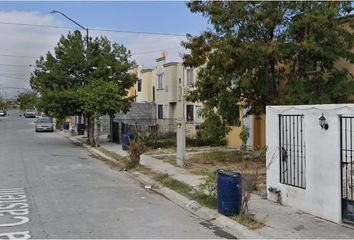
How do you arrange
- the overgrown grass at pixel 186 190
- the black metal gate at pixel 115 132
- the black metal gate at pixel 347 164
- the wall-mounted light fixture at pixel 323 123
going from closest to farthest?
the black metal gate at pixel 347 164, the wall-mounted light fixture at pixel 323 123, the overgrown grass at pixel 186 190, the black metal gate at pixel 115 132

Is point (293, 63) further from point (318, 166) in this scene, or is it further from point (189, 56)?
point (318, 166)

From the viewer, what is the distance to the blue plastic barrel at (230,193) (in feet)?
30.5

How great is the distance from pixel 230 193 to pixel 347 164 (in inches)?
85.0

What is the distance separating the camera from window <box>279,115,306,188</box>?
984cm

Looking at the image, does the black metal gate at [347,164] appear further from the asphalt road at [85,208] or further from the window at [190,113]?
the window at [190,113]

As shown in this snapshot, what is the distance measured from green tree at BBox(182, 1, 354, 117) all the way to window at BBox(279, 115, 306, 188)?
6364 mm

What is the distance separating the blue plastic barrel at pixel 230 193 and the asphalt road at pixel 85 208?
0.53m

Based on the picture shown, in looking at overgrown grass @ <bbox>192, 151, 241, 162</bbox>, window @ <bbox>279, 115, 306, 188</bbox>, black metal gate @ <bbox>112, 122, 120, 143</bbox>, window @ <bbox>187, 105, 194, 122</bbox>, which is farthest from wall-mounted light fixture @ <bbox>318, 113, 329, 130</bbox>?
window @ <bbox>187, 105, 194, 122</bbox>

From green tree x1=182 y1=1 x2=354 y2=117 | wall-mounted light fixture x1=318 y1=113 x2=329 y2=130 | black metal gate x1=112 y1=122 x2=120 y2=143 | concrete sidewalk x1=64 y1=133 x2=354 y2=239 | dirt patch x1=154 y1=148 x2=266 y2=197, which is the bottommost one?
concrete sidewalk x1=64 y1=133 x2=354 y2=239

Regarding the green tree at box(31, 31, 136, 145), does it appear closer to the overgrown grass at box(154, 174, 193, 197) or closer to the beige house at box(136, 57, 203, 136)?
the beige house at box(136, 57, 203, 136)


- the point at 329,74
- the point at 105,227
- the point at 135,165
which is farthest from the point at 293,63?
the point at 105,227

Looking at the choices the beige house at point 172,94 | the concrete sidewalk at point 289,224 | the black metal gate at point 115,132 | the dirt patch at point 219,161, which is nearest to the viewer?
the concrete sidewalk at point 289,224

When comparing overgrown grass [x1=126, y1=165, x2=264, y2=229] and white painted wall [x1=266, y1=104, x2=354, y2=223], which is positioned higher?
white painted wall [x1=266, y1=104, x2=354, y2=223]

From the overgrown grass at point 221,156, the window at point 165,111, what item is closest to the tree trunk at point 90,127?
the window at point 165,111
